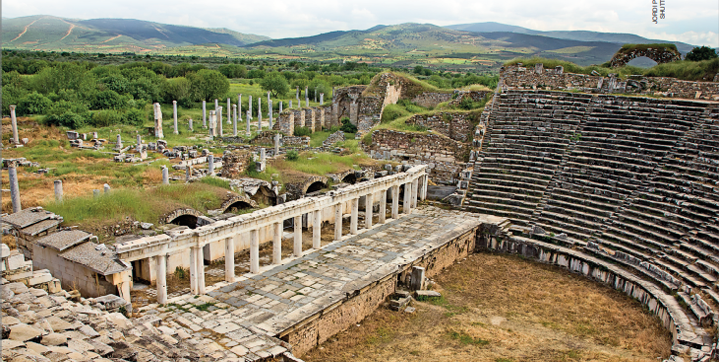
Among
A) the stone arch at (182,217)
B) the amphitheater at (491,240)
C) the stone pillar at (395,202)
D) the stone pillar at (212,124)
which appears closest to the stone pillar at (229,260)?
the amphitheater at (491,240)

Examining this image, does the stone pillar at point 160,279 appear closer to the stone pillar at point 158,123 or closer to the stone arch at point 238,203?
the stone arch at point 238,203

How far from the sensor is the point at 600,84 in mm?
26422

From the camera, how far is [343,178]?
23047mm

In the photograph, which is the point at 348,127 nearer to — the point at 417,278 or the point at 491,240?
the point at 491,240

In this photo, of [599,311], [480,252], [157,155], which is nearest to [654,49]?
[480,252]

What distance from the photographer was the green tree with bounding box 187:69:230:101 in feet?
165

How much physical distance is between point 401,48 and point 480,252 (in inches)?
6408

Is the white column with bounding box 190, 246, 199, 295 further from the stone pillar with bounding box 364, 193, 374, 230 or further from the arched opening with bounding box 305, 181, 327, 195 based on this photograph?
the arched opening with bounding box 305, 181, 327, 195

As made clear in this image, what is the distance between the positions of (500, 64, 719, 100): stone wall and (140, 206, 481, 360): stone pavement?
12.4 m

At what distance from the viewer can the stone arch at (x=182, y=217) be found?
15609 millimetres

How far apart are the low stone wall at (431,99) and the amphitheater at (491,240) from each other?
8.10m

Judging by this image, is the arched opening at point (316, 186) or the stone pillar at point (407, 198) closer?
the stone pillar at point (407, 198)

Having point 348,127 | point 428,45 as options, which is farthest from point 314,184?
point 428,45

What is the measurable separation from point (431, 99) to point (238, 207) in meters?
20.8
